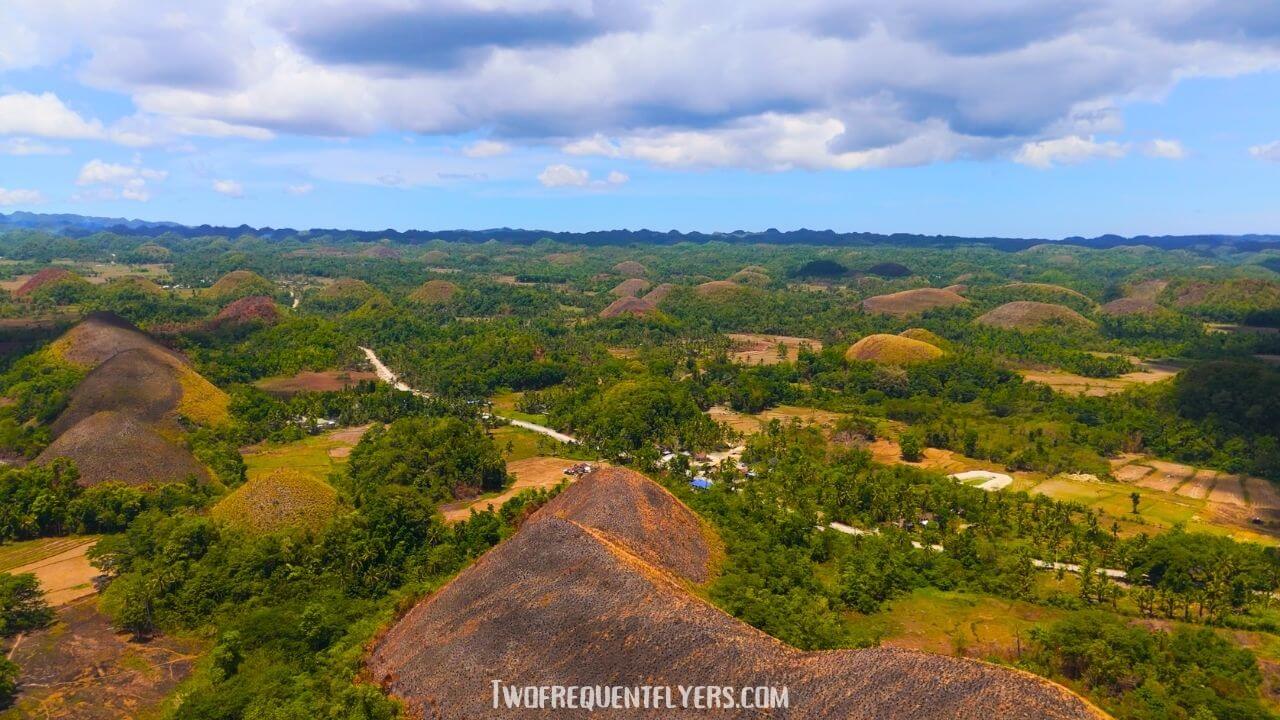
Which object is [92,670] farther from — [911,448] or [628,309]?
[628,309]

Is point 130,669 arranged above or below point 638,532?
below

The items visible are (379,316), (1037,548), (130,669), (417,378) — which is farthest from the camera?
(379,316)

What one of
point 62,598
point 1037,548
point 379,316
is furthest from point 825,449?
point 379,316

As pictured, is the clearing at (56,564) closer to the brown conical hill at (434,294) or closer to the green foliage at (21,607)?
the green foliage at (21,607)

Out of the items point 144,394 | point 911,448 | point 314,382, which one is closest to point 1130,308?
point 911,448

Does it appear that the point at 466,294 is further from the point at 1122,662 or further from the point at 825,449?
the point at 1122,662

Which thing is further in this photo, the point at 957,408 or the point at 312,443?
the point at 957,408

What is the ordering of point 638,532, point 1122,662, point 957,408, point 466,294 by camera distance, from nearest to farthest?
1. point 1122,662
2. point 638,532
3. point 957,408
4. point 466,294
